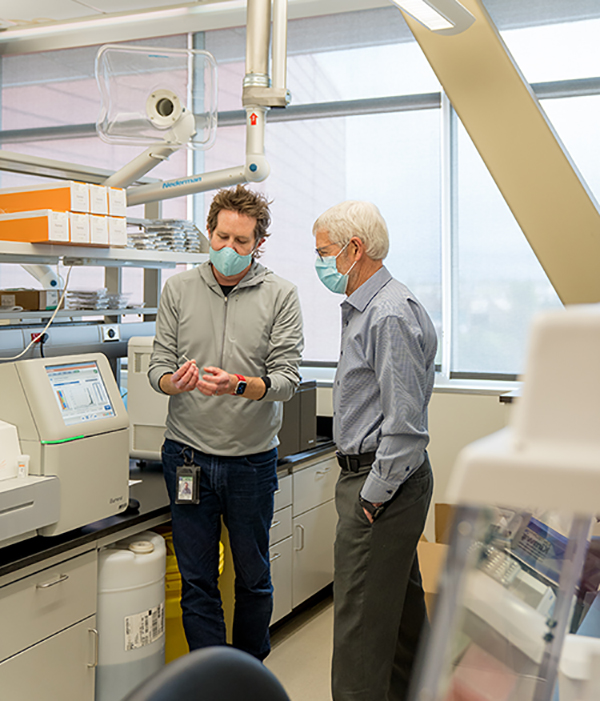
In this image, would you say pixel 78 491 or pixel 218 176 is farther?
pixel 218 176

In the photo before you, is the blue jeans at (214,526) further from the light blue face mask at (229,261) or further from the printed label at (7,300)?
the printed label at (7,300)

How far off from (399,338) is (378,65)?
2515 mm

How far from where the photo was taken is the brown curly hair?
2.25m

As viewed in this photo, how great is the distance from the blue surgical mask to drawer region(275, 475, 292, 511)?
3.47ft

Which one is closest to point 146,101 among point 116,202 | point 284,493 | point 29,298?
point 116,202

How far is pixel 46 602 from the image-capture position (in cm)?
190

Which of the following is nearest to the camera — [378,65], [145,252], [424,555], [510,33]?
[145,252]

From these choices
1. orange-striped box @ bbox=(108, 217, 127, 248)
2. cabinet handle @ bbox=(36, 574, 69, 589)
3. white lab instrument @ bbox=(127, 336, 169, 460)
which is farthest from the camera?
white lab instrument @ bbox=(127, 336, 169, 460)

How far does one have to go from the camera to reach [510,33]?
3.49m

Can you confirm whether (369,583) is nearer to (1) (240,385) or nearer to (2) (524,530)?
(1) (240,385)

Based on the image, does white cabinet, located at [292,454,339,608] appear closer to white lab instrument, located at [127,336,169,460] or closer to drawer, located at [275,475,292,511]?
drawer, located at [275,475,292,511]

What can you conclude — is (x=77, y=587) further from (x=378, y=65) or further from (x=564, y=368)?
(x=378, y=65)

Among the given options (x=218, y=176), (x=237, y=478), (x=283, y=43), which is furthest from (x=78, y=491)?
(x=283, y=43)

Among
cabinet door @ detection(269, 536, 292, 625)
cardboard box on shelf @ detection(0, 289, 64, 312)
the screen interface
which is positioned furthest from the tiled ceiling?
cabinet door @ detection(269, 536, 292, 625)
